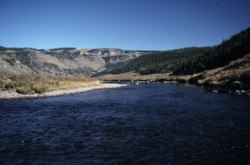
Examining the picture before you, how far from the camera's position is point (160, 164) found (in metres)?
18.5

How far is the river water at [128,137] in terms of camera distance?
20.0 metres

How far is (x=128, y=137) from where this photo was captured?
25.6 m

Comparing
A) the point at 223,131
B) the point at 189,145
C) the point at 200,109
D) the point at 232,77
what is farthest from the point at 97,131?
the point at 232,77

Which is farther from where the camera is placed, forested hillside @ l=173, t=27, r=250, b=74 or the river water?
forested hillside @ l=173, t=27, r=250, b=74

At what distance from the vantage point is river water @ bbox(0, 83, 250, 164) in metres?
20.0

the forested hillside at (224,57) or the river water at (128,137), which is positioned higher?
the forested hillside at (224,57)

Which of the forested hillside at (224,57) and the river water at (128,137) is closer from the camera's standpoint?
the river water at (128,137)

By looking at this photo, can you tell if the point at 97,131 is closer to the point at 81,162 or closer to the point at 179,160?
the point at 81,162

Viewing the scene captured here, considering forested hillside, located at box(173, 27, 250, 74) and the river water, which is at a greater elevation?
forested hillside, located at box(173, 27, 250, 74)

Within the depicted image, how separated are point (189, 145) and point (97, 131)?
370 inches

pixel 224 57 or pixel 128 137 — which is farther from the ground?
pixel 224 57

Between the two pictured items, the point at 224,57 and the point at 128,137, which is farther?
the point at 224,57

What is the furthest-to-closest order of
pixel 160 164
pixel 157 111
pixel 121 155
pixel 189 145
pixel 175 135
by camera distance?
pixel 157 111 < pixel 175 135 < pixel 189 145 < pixel 121 155 < pixel 160 164

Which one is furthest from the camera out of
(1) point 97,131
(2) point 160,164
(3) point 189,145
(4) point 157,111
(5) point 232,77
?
(5) point 232,77
